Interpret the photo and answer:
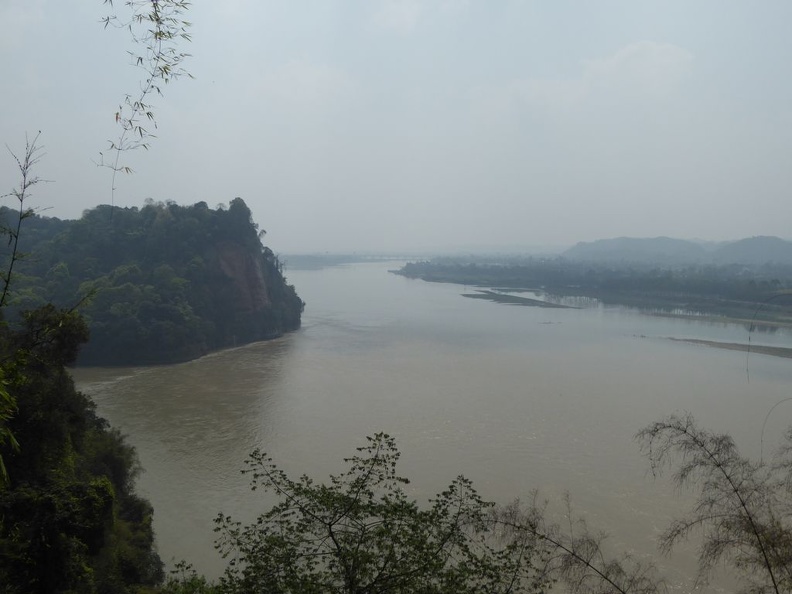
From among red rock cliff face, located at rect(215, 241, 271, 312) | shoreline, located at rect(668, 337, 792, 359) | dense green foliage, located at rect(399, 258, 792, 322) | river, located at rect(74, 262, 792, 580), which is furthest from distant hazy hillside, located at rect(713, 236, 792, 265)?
red rock cliff face, located at rect(215, 241, 271, 312)

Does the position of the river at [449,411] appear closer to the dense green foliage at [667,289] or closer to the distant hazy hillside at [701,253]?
the dense green foliage at [667,289]

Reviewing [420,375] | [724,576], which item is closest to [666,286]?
[420,375]

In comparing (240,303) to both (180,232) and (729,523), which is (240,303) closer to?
(180,232)

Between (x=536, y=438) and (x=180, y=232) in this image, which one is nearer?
(x=536, y=438)

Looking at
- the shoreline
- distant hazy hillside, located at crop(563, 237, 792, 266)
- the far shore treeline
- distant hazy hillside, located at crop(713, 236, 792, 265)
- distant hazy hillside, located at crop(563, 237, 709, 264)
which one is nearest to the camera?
the shoreline

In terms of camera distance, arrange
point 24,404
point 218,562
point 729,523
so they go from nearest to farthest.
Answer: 1. point 729,523
2. point 24,404
3. point 218,562

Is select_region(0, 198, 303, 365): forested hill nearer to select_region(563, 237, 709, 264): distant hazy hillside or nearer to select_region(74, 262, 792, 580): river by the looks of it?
select_region(74, 262, 792, 580): river
